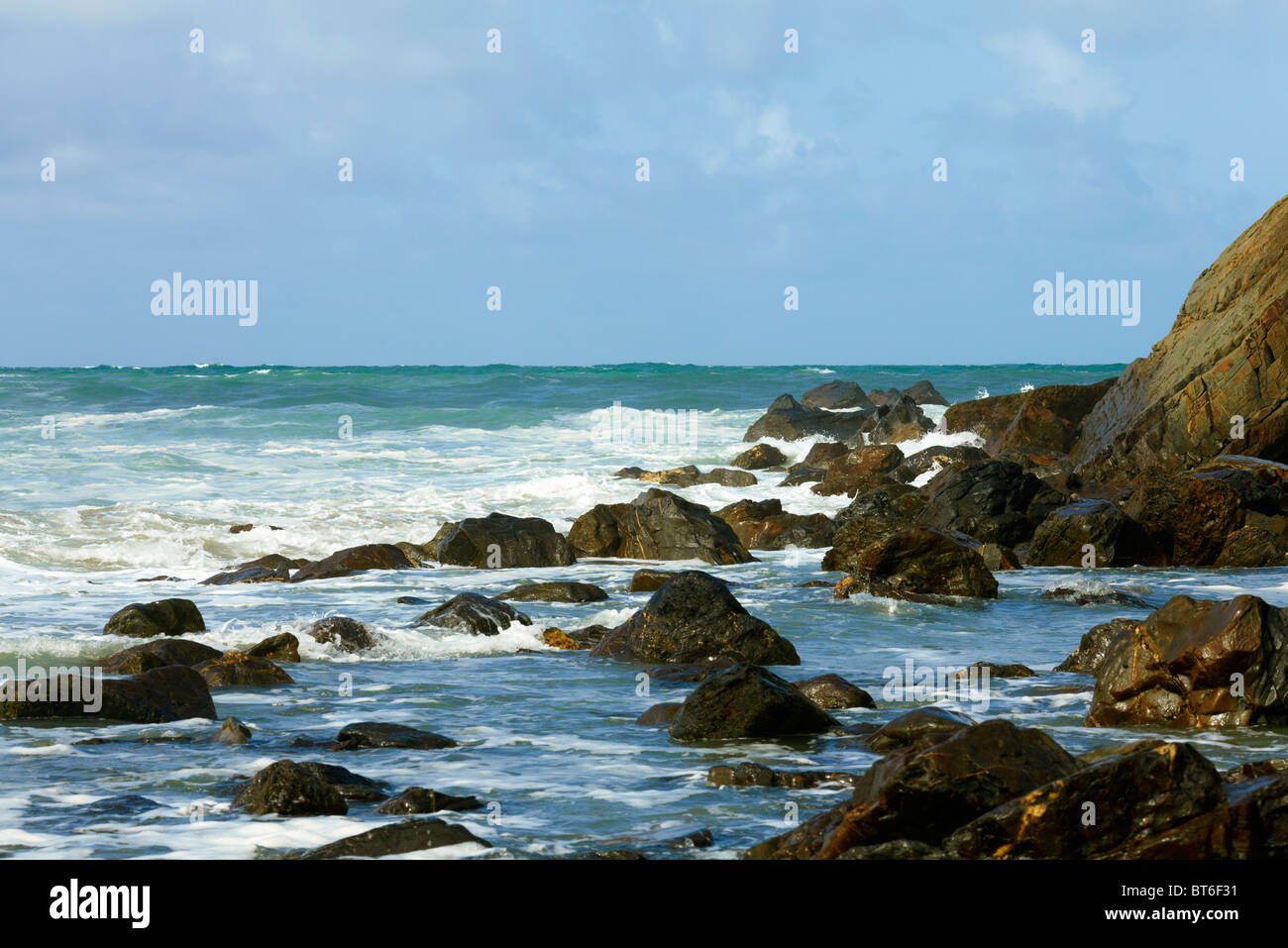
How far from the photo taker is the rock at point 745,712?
7840mm

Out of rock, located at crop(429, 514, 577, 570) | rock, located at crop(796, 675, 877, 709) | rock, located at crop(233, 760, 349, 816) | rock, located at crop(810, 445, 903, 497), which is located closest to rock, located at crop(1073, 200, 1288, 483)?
rock, located at crop(810, 445, 903, 497)

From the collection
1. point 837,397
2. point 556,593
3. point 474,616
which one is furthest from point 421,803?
point 837,397

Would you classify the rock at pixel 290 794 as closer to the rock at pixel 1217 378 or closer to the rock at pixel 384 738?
the rock at pixel 384 738

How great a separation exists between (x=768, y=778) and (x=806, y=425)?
27.4 meters

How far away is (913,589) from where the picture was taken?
1395 cm

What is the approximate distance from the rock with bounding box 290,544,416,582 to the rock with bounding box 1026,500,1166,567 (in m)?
8.24

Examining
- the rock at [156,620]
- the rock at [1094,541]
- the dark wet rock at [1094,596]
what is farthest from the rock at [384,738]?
the rock at [1094,541]

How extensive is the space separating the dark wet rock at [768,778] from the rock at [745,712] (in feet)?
3.40

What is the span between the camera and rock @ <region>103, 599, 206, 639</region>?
37.8 ft

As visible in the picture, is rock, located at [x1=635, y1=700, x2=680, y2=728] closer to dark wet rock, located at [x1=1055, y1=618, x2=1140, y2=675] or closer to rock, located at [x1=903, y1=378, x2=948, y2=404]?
dark wet rock, located at [x1=1055, y1=618, x2=1140, y2=675]

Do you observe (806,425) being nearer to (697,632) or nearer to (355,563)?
(355,563)
